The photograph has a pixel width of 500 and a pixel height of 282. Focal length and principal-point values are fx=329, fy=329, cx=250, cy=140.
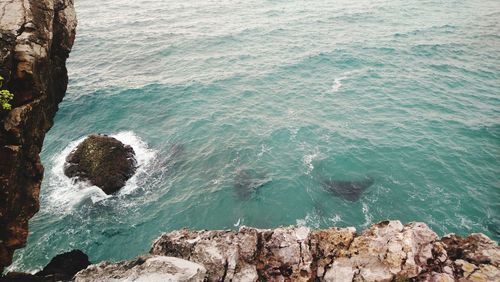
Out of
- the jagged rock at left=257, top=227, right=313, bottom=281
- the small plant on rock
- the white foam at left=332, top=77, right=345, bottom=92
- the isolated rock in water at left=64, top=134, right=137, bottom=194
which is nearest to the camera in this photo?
the small plant on rock

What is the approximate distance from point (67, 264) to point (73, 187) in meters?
9.78

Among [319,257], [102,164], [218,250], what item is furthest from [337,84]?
[218,250]

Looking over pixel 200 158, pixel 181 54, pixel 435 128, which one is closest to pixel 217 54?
pixel 181 54

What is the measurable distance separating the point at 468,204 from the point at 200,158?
26.5 meters

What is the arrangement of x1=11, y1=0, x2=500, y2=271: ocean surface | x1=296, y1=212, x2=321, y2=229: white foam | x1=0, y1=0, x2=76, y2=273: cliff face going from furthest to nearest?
x1=11, y1=0, x2=500, y2=271: ocean surface, x1=296, y1=212, x2=321, y2=229: white foam, x1=0, y1=0, x2=76, y2=273: cliff face

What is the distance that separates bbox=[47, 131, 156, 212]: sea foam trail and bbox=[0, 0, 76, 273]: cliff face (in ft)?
43.7

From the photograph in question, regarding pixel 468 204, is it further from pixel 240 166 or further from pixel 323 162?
pixel 240 166


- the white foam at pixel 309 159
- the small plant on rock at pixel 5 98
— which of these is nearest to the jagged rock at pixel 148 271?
the small plant on rock at pixel 5 98

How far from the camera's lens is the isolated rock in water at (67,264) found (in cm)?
2266

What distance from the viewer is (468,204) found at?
98.0 ft

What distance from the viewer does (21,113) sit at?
51.9 feet

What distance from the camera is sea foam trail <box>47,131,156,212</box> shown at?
101 feet

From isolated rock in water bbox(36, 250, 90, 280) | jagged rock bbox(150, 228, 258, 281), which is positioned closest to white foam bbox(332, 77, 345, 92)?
jagged rock bbox(150, 228, 258, 281)

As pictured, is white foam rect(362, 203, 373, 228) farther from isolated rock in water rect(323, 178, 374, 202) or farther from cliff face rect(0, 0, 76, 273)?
cliff face rect(0, 0, 76, 273)
